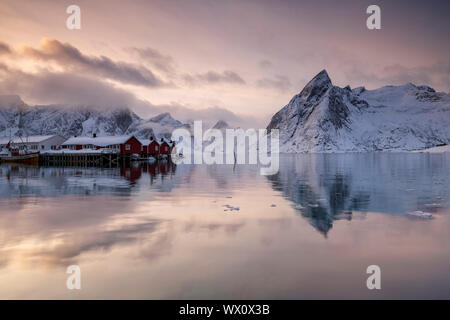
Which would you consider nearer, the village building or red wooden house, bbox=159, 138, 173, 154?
the village building

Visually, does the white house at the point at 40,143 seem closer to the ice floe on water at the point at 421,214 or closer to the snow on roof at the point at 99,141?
the snow on roof at the point at 99,141

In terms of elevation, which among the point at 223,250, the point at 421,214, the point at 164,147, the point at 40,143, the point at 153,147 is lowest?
the point at 223,250

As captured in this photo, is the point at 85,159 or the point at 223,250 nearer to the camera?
the point at 223,250

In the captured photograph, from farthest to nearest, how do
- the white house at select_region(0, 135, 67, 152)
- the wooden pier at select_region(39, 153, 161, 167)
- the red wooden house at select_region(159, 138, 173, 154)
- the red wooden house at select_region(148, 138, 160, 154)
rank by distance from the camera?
the red wooden house at select_region(159, 138, 173, 154)
the red wooden house at select_region(148, 138, 160, 154)
the white house at select_region(0, 135, 67, 152)
the wooden pier at select_region(39, 153, 161, 167)

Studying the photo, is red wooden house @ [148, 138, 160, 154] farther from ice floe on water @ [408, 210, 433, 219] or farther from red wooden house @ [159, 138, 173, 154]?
ice floe on water @ [408, 210, 433, 219]

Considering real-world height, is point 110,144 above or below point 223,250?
above
